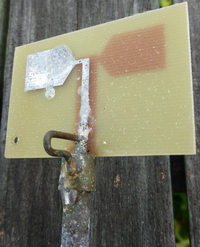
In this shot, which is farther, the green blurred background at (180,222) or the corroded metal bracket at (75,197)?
the green blurred background at (180,222)

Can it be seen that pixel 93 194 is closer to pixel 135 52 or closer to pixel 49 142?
pixel 49 142

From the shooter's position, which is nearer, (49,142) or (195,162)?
(49,142)

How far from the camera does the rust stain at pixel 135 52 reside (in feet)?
1.67

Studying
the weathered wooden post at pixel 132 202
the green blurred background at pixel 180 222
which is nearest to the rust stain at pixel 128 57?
the weathered wooden post at pixel 132 202

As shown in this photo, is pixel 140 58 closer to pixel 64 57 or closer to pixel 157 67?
pixel 157 67

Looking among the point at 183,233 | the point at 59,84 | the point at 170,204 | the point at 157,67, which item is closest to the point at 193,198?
the point at 170,204

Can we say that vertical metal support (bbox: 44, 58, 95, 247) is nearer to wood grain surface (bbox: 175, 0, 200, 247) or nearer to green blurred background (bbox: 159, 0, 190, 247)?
wood grain surface (bbox: 175, 0, 200, 247)

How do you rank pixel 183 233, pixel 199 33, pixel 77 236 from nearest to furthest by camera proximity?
pixel 77 236, pixel 199 33, pixel 183 233

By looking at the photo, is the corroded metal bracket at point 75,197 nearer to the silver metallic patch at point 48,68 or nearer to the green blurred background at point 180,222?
the silver metallic patch at point 48,68

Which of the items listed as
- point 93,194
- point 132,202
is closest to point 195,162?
point 132,202

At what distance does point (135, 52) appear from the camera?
1.75 ft

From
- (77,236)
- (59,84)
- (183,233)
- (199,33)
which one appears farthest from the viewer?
(183,233)

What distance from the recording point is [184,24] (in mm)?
491

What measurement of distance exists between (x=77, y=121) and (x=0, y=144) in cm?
52
